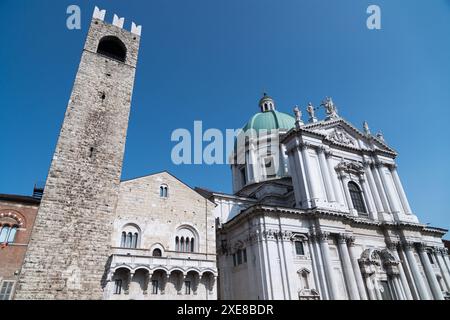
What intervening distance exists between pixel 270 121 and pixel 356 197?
15259 millimetres

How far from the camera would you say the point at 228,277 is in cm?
2412

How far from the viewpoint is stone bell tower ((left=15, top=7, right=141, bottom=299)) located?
15508mm

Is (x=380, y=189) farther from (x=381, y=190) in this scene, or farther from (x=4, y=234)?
(x=4, y=234)

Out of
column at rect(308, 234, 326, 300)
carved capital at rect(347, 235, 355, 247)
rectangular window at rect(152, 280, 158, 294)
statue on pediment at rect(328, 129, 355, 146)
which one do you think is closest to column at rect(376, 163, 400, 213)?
statue on pediment at rect(328, 129, 355, 146)

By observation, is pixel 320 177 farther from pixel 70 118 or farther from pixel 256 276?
pixel 70 118

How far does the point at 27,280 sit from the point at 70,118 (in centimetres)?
1046

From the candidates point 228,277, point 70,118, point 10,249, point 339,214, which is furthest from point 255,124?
point 10,249

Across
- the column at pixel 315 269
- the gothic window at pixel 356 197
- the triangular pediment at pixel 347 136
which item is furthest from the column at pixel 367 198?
the column at pixel 315 269

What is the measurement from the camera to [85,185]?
722 inches

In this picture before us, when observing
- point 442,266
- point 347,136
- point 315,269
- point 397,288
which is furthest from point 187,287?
point 442,266

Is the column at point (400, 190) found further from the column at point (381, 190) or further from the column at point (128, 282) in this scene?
the column at point (128, 282)

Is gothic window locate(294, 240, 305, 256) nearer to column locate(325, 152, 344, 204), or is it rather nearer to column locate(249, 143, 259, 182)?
column locate(325, 152, 344, 204)

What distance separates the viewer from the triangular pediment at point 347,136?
30.9 m
